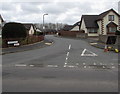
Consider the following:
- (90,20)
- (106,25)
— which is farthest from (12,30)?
(90,20)

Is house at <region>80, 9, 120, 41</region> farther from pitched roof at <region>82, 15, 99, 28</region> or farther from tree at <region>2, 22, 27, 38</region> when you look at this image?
tree at <region>2, 22, 27, 38</region>

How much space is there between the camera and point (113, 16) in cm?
4853

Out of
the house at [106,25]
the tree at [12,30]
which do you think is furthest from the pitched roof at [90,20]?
the tree at [12,30]

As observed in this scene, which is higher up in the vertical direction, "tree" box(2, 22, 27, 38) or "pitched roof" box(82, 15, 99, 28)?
"pitched roof" box(82, 15, 99, 28)

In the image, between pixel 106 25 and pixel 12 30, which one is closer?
pixel 12 30

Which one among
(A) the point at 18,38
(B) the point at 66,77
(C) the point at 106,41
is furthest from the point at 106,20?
(B) the point at 66,77

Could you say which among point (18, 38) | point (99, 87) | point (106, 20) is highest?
point (106, 20)

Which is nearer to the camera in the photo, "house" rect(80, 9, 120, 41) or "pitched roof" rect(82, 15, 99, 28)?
"house" rect(80, 9, 120, 41)

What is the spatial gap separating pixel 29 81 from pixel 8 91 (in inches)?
57.1

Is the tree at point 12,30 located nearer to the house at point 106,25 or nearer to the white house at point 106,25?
the house at point 106,25

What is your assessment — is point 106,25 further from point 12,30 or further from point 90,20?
point 12,30

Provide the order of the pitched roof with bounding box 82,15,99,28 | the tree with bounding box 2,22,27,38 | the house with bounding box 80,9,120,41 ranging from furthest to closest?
the pitched roof with bounding box 82,15,99,28
the house with bounding box 80,9,120,41
the tree with bounding box 2,22,27,38

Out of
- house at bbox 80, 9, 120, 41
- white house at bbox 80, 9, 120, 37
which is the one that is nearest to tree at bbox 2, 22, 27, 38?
house at bbox 80, 9, 120, 41

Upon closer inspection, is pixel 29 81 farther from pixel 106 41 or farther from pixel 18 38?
pixel 106 41
